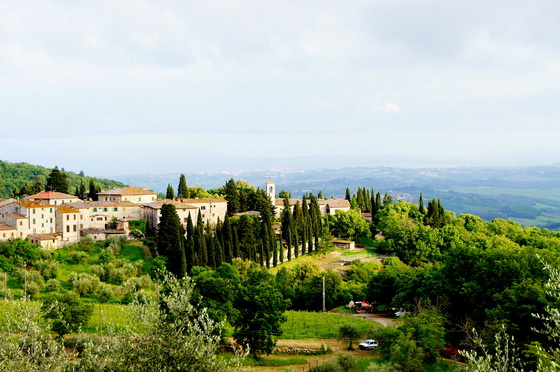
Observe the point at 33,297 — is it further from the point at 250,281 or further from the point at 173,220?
the point at 250,281

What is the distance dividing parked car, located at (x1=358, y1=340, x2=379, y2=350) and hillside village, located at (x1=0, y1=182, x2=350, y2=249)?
27385 mm

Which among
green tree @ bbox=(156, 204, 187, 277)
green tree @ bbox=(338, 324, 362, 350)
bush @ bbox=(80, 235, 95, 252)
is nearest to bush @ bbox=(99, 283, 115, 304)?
green tree @ bbox=(156, 204, 187, 277)

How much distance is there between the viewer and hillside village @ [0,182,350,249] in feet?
168

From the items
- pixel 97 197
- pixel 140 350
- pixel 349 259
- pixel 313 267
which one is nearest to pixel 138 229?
pixel 97 197

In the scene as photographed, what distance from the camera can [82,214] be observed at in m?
54.6

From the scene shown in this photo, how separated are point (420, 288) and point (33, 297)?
31.1 meters

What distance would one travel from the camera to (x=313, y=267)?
4944 cm

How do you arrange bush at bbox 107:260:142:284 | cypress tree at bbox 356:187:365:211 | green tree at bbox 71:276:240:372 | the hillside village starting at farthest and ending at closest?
cypress tree at bbox 356:187:365:211 < the hillside village < bush at bbox 107:260:142:284 < green tree at bbox 71:276:240:372

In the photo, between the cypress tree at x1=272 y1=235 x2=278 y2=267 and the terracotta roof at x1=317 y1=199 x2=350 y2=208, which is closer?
the cypress tree at x1=272 y1=235 x2=278 y2=267

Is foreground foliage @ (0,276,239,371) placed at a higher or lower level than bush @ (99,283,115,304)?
higher

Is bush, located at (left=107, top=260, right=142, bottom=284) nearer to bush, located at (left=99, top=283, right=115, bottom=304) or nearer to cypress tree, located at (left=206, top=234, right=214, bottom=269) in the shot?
bush, located at (left=99, top=283, right=115, bottom=304)

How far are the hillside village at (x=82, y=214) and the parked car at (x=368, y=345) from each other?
2739 cm

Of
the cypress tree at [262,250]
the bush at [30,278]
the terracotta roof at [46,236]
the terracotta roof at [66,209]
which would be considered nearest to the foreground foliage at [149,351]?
the bush at [30,278]

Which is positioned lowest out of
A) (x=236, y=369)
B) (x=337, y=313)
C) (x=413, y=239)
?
(x=337, y=313)
